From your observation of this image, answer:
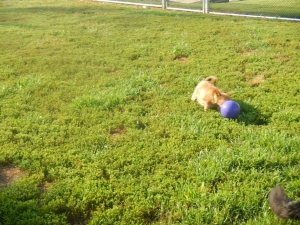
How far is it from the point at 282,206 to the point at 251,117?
6.65ft

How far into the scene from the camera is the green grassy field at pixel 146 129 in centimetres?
337

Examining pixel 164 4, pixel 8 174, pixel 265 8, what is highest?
pixel 164 4

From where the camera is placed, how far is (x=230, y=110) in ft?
15.7

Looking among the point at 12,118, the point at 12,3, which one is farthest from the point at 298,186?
the point at 12,3

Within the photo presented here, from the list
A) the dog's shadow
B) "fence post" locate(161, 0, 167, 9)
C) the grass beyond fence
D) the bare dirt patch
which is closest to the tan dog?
the dog's shadow

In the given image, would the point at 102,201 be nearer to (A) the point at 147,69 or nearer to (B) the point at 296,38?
(A) the point at 147,69

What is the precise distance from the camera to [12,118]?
496 cm

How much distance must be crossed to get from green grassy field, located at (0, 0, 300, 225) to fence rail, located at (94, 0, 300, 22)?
241 centimetres

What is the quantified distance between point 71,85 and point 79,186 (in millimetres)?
2784

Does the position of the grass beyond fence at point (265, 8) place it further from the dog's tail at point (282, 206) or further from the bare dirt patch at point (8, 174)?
the bare dirt patch at point (8, 174)

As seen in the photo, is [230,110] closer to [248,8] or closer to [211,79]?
[211,79]

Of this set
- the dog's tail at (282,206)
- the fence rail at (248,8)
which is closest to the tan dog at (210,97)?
the dog's tail at (282,206)

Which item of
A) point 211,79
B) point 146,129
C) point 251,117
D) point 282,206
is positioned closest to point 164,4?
point 211,79

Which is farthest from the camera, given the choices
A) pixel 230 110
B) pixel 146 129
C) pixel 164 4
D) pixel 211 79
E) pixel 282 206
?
pixel 164 4
